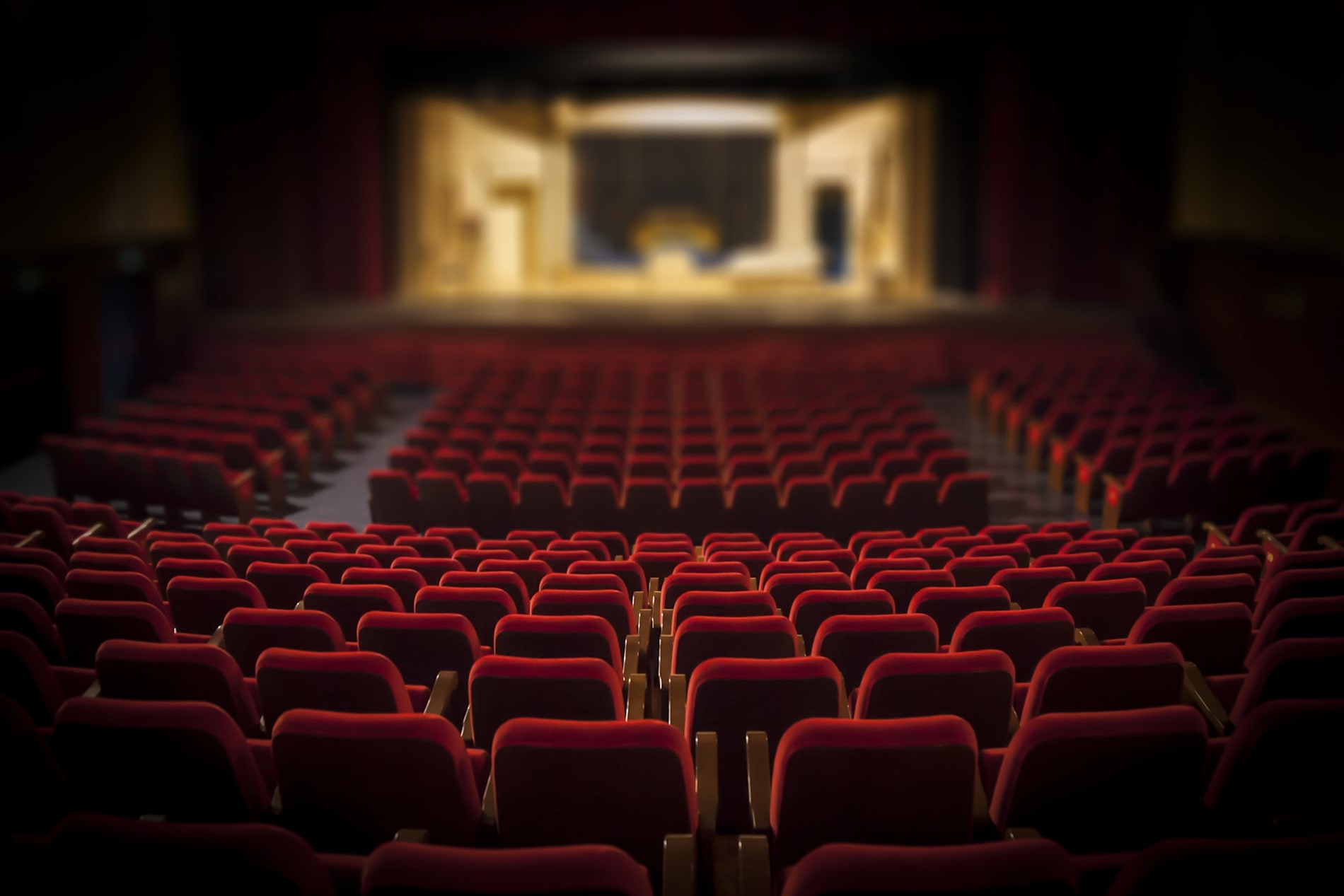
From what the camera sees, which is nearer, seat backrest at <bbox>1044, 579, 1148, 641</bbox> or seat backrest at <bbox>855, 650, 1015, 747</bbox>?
seat backrest at <bbox>855, 650, 1015, 747</bbox>

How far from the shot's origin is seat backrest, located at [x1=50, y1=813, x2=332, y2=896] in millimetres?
1623

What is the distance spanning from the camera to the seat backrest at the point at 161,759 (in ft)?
7.30

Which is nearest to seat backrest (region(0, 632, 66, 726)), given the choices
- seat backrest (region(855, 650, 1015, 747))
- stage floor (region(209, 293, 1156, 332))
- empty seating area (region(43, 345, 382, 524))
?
seat backrest (region(855, 650, 1015, 747))

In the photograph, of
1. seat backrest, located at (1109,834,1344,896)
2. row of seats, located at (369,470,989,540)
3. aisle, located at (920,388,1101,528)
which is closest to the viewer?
seat backrest, located at (1109,834,1344,896)

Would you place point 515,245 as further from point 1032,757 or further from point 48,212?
point 1032,757

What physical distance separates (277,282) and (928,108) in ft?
31.4

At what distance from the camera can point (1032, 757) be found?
222cm

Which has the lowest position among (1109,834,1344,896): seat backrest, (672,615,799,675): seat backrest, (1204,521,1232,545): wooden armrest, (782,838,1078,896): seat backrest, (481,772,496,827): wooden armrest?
(1204,521,1232,545): wooden armrest

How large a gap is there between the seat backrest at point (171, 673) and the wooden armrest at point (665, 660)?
1.21 m

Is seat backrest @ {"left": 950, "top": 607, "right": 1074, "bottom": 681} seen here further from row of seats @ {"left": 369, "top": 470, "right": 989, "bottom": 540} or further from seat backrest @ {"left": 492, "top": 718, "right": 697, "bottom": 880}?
row of seats @ {"left": 369, "top": 470, "right": 989, "bottom": 540}

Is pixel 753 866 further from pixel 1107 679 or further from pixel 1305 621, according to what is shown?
pixel 1305 621

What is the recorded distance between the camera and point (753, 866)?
2.15 meters

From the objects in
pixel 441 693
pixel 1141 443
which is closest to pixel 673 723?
pixel 441 693

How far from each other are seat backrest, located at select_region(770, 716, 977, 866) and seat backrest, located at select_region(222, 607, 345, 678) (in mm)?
1631
